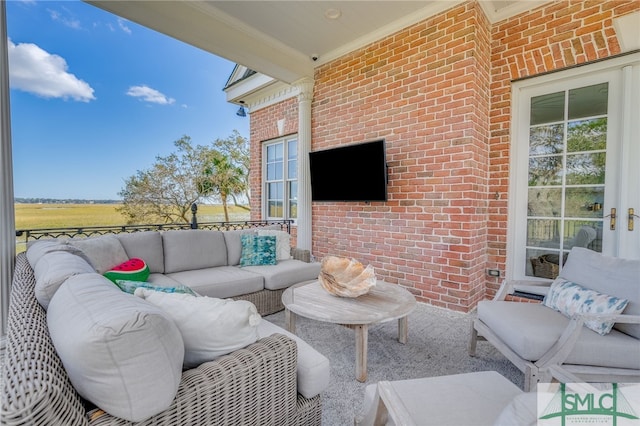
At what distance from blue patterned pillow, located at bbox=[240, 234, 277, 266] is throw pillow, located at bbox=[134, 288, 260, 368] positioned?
213 centimetres

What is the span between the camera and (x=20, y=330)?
2.70 ft

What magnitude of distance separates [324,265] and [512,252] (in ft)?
7.16

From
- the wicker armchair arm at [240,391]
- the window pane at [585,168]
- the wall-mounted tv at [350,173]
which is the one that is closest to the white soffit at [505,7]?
the window pane at [585,168]

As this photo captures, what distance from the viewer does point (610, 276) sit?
1.72 metres

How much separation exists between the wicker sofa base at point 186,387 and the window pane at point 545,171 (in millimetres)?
3040

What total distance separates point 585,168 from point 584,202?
0.32 metres

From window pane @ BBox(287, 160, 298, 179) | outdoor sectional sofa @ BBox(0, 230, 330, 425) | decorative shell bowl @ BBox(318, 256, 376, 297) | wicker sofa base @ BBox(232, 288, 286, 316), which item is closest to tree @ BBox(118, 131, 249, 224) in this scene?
window pane @ BBox(287, 160, 298, 179)

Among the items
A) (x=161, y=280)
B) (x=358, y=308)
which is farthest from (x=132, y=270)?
(x=358, y=308)

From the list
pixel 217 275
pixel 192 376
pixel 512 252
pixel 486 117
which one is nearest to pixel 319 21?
pixel 486 117

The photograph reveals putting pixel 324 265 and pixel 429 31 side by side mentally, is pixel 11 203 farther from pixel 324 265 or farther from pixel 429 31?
pixel 429 31

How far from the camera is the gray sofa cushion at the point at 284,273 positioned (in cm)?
285

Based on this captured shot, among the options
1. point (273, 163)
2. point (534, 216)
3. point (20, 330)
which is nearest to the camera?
point (20, 330)

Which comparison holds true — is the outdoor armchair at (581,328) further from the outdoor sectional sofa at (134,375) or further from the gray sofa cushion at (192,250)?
the gray sofa cushion at (192,250)

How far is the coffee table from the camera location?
177 centimetres
